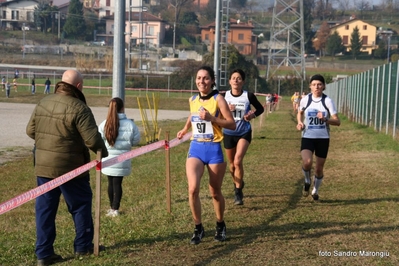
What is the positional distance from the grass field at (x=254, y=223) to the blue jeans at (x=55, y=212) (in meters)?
0.25

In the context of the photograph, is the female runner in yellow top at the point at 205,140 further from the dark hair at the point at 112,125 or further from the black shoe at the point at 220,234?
the dark hair at the point at 112,125

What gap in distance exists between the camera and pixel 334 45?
12675cm

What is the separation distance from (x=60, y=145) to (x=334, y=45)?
122382mm

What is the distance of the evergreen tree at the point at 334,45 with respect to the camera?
414ft

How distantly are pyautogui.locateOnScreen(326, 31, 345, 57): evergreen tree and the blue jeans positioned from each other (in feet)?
396

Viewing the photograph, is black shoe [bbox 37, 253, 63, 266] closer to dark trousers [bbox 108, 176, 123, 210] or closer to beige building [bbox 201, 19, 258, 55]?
dark trousers [bbox 108, 176, 123, 210]

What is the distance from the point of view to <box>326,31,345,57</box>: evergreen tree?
12631cm

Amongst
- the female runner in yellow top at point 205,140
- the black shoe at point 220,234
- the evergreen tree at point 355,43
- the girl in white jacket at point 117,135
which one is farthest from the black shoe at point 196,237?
the evergreen tree at point 355,43

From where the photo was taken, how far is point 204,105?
8445mm

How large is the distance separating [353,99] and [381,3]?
155m

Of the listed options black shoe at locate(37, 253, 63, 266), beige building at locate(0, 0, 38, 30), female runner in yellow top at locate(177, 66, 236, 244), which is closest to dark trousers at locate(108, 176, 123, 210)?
female runner in yellow top at locate(177, 66, 236, 244)

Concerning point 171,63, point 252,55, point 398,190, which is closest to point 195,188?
point 398,190

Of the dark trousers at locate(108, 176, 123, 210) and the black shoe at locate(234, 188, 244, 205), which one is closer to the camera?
the dark trousers at locate(108, 176, 123, 210)

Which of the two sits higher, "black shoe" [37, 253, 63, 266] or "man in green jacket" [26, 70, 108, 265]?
"man in green jacket" [26, 70, 108, 265]
